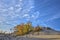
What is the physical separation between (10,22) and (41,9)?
445 mm

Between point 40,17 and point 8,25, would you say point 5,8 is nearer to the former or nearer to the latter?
point 8,25

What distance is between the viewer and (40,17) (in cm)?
234

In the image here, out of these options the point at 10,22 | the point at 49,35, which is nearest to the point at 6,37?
the point at 10,22

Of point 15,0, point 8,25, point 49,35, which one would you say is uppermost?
point 15,0

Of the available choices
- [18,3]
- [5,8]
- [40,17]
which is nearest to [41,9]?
[40,17]

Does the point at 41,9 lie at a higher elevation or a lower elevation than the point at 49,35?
higher

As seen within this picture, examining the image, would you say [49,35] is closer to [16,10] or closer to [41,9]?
[41,9]

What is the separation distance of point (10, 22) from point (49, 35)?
0.54 m

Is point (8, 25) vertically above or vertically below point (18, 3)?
below

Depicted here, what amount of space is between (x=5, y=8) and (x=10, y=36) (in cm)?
38

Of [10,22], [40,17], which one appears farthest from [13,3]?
[40,17]

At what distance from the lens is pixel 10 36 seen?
2354mm

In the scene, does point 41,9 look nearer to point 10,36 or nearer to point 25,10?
point 25,10

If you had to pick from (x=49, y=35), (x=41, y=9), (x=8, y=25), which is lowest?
(x=49, y=35)
